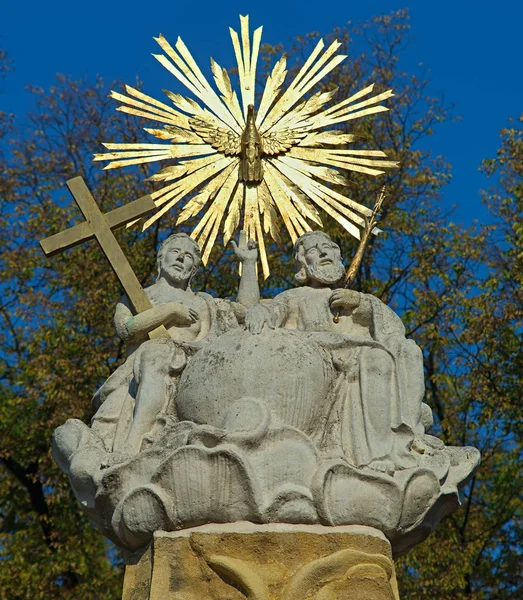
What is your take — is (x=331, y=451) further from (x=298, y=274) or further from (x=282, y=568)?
(x=298, y=274)

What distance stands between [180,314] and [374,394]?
139cm

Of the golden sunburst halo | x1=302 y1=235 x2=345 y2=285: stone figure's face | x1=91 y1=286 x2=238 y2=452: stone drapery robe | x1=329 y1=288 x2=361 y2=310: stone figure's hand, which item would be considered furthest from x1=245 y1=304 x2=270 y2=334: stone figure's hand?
the golden sunburst halo

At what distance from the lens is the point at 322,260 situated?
25.2ft

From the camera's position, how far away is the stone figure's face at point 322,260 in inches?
301

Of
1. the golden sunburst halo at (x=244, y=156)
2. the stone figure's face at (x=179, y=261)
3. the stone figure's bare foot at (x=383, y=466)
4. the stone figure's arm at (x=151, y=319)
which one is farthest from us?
the golden sunburst halo at (x=244, y=156)

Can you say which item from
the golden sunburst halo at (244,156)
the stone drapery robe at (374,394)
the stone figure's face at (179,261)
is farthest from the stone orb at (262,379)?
the golden sunburst halo at (244,156)

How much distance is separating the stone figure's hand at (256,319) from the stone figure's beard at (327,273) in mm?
1022

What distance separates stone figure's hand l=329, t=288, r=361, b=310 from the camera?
23.8ft

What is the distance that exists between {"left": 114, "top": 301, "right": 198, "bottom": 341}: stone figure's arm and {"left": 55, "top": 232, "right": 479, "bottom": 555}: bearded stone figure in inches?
10.2

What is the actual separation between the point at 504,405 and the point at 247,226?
509 centimetres

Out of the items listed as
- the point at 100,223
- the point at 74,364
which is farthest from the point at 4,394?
the point at 100,223

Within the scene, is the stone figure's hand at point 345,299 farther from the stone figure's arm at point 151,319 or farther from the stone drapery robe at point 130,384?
the stone figure's arm at point 151,319

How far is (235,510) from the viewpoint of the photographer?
589 cm

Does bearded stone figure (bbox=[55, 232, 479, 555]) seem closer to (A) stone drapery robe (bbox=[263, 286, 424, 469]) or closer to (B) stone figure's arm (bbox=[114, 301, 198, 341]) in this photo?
(A) stone drapery robe (bbox=[263, 286, 424, 469])
